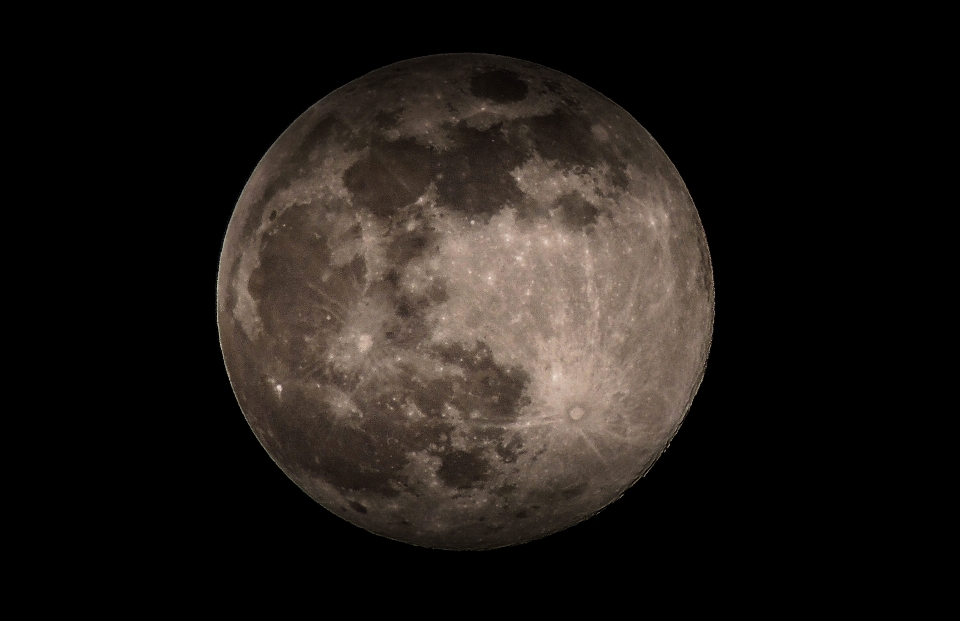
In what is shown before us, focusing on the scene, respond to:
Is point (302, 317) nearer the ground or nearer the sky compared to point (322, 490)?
nearer the sky

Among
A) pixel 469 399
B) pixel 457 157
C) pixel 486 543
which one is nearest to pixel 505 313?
pixel 469 399

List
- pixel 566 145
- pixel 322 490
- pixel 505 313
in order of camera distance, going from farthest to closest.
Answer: pixel 322 490
pixel 566 145
pixel 505 313

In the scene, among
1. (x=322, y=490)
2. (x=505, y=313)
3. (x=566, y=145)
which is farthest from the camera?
(x=322, y=490)

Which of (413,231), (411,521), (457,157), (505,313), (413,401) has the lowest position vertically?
(411,521)

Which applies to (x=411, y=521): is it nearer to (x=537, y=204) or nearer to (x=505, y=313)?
(x=505, y=313)

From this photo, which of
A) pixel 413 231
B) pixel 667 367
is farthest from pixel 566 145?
pixel 667 367

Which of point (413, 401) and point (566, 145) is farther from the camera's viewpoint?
point (566, 145)

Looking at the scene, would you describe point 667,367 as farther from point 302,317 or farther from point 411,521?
point 302,317
